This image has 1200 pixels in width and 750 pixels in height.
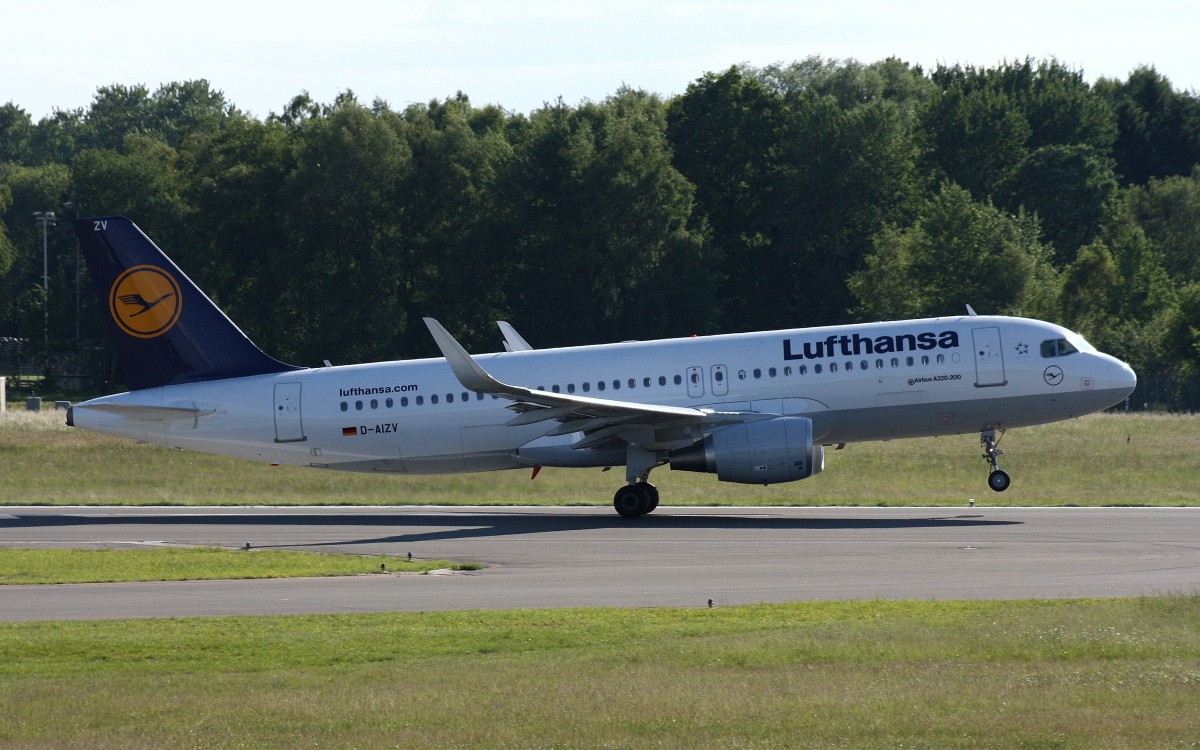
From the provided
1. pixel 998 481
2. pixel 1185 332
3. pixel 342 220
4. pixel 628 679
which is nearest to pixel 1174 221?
pixel 1185 332

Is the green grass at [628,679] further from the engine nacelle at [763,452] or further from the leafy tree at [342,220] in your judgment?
the leafy tree at [342,220]

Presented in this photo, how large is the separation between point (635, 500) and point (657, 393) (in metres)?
2.52

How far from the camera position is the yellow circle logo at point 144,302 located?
34.3 metres

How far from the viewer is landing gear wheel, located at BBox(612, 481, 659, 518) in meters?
32.3

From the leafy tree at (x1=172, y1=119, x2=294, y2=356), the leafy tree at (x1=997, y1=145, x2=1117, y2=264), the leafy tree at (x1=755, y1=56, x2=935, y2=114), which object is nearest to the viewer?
the leafy tree at (x1=172, y1=119, x2=294, y2=356)

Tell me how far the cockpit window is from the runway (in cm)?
352

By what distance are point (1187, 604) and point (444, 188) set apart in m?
68.3

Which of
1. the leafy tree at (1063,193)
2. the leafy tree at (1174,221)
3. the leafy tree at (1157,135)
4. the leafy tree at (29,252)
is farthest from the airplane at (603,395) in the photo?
the leafy tree at (1157,135)

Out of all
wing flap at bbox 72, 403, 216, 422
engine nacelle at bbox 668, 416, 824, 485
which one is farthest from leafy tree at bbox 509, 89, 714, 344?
engine nacelle at bbox 668, 416, 824, 485

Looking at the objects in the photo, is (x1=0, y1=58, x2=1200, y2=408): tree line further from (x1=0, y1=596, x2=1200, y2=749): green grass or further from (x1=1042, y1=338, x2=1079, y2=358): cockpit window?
(x1=0, y1=596, x2=1200, y2=749): green grass

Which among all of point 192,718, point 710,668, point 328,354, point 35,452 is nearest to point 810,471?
point 710,668

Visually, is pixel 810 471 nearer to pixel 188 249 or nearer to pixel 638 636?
pixel 638 636

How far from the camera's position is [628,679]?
49.2 ft

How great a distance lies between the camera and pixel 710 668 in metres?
15.5
